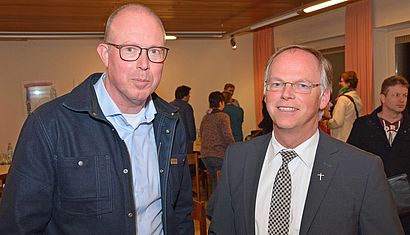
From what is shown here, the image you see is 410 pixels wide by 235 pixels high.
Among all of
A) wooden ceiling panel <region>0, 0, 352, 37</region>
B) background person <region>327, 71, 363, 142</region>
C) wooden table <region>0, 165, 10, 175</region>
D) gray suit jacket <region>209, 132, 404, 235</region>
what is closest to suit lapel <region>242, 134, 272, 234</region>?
gray suit jacket <region>209, 132, 404, 235</region>

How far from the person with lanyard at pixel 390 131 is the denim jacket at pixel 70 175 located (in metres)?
2.51

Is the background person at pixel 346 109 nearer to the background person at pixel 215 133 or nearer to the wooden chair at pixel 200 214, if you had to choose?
the background person at pixel 215 133

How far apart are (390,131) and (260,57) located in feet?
20.9

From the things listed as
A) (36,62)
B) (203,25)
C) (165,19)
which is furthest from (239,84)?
(36,62)

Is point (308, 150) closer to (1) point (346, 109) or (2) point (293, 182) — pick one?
(2) point (293, 182)

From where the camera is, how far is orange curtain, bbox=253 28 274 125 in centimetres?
938

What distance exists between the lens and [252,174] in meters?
1.79

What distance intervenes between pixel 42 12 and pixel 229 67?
5004 millimetres

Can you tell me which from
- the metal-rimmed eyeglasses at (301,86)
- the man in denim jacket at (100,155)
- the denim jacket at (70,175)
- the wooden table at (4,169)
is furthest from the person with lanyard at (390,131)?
the wooden table at (4,169)

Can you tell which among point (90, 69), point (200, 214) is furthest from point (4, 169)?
point (200, 214)

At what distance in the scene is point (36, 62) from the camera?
8.77 m

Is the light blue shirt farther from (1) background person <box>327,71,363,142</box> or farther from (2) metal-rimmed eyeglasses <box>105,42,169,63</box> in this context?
(1) background person <box>327,71,363,142</box>

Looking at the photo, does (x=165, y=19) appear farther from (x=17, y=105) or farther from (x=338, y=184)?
(x=338, y=184)

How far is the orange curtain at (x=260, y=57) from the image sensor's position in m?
9.38
